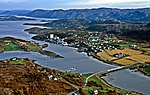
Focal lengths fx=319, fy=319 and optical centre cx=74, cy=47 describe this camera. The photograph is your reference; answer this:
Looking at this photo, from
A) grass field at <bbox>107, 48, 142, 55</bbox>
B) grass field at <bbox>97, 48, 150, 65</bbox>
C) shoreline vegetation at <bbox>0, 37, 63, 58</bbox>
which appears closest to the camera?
grass field at <bbox>97, 48, 150, 65</bbox>

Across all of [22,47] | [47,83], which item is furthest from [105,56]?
[47,83]

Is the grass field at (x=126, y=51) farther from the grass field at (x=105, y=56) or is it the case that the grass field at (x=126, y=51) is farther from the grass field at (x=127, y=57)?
the grass field at (x=105, y=56)

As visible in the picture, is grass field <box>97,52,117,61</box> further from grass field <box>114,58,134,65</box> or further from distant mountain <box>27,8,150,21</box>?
distant mountain <box>27,8,150,21</box>

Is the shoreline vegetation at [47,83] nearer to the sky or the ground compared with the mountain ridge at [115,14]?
nearer to the sky

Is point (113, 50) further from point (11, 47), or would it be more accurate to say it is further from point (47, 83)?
point (47, 83)

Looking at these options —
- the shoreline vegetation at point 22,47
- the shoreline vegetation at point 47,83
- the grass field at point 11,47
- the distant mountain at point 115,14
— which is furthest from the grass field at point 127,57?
the distant mountain at point 115,14

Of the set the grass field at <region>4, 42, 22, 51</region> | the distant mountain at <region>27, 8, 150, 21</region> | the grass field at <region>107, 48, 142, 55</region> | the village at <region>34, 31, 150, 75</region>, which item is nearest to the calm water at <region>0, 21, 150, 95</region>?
the village at <region>34, 31, 150, 75</region>

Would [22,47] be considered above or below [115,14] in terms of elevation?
above

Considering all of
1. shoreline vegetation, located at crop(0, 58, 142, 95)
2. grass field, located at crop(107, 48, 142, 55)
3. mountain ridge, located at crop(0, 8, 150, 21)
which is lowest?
mountain ridge, located at crop(0, 8, 150, 21)

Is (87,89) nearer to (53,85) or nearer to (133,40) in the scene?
(53,85)

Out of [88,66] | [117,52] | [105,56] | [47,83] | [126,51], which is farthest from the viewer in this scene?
[126,51]
